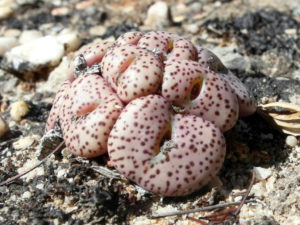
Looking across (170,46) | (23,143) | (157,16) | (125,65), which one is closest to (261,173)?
(170,46)

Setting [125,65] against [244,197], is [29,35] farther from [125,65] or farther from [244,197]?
[244,197]

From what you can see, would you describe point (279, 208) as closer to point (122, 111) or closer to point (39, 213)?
point (122, 111)

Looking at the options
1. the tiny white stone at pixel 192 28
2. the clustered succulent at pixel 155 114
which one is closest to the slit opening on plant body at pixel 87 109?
the clustered succulent at pixel 155 114

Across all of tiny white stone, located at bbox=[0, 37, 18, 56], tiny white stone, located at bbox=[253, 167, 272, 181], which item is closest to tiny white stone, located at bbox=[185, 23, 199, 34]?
tiny white stone, located at bbox=[0, 37, 18, 56]

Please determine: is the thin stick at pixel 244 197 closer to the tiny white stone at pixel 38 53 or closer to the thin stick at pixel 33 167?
the thin stick at pixel 33 167

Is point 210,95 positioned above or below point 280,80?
above

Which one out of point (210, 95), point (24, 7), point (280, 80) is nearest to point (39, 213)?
point (210, 95)

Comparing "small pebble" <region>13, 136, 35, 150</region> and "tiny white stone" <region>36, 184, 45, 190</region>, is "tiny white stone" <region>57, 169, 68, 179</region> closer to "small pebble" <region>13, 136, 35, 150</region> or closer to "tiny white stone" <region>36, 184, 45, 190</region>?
"tiny white stone" <region>36, 184, 45, 190</region>
